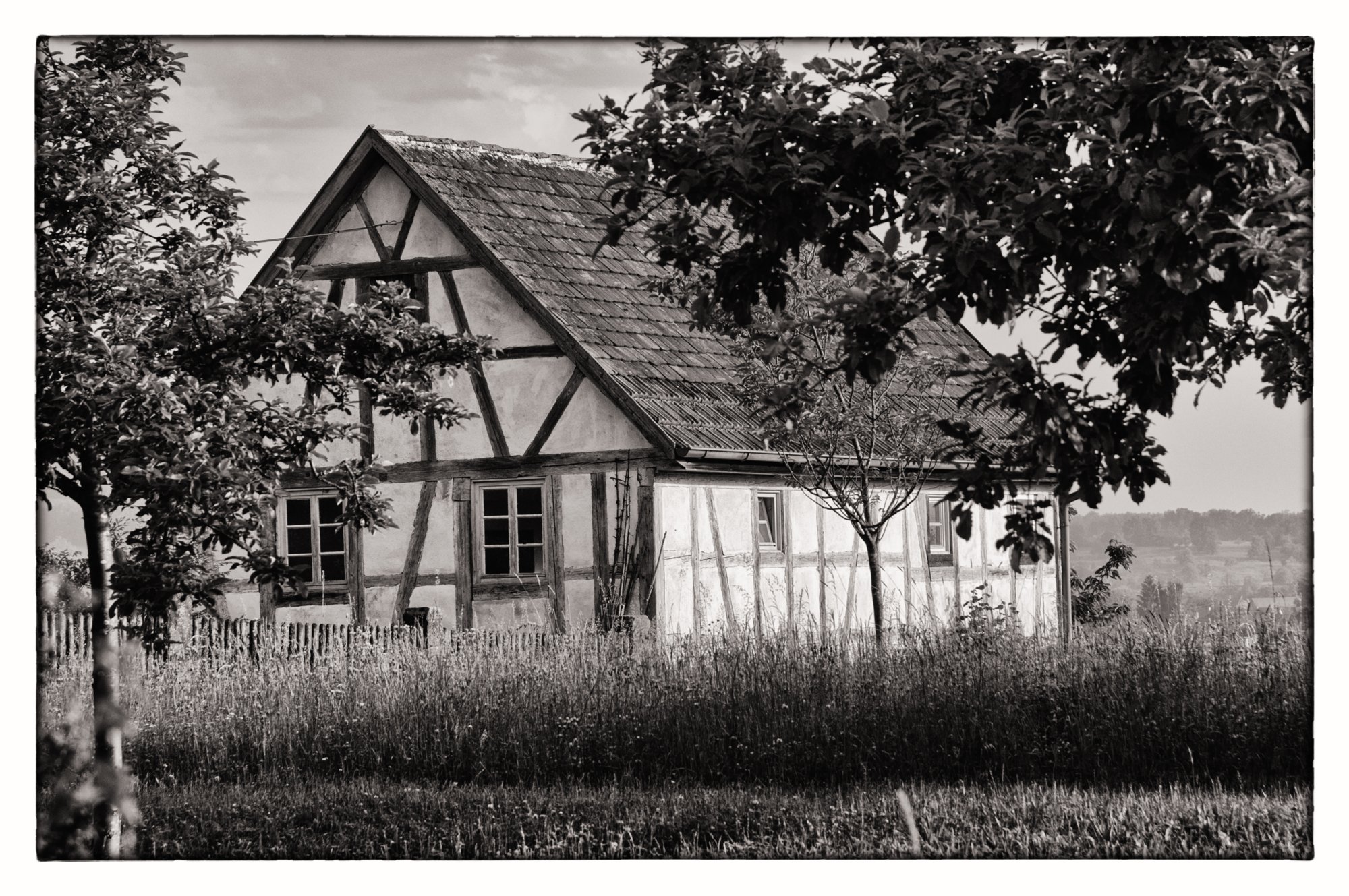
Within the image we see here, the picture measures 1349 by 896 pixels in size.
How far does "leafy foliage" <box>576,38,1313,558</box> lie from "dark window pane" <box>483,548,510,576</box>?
393 centimetres

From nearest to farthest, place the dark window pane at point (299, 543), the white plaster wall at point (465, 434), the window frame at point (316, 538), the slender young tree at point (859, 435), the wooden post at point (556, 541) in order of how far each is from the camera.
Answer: the window frame at point (316, 538) < the dark window pane at point (299, 543) < the slender young tree at point (859, 435) < the wooden post at point (556, 541) < the white plaster wall at point (465, 434)

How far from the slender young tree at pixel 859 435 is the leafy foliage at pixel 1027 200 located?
186 centimetres

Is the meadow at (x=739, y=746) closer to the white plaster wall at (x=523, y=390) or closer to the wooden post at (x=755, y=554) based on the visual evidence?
the wooden post at (x=755, y=554)

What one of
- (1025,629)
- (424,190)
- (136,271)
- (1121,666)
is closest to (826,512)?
(1025,629)

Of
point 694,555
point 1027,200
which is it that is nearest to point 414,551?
point 694,555

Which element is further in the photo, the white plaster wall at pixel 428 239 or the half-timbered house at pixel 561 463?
the white plaster wall at pixel 428 239

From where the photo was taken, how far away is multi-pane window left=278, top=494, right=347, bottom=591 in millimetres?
6277

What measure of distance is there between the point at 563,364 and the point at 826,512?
177 centimetres

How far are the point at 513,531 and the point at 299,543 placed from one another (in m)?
1.99

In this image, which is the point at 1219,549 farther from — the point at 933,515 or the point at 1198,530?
the point at 933,515

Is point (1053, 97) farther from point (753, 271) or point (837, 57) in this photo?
point (753, 271)

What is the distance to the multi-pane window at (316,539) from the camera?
6.28 m

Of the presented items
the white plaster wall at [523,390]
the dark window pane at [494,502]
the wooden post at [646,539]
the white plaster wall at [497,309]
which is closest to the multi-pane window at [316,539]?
the dark window pane at [494,502]

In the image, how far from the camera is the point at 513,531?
30.1ft
